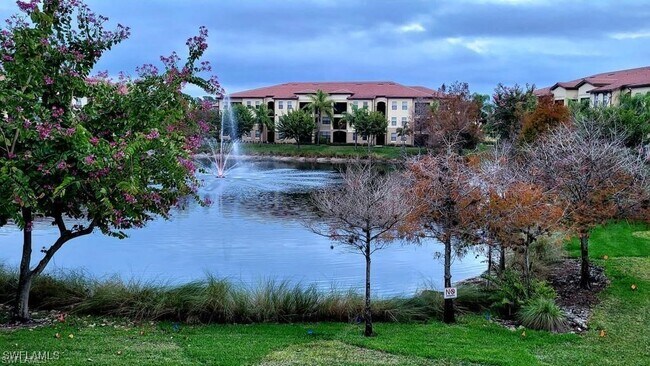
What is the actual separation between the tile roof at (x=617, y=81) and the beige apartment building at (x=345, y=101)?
1702cm

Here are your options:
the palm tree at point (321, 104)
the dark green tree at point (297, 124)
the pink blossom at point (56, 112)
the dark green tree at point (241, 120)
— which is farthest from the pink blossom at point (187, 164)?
the dark green tree at point (241, 120)

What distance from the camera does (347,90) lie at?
83.6 meters

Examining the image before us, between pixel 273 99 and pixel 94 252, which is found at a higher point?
pixel 273 99

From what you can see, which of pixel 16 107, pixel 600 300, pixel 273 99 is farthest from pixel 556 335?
pixel 273 99

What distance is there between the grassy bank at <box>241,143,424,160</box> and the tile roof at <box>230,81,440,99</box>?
891 centimetres

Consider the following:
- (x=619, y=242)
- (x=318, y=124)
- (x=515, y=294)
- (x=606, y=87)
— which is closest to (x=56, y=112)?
(x=515, y=294)

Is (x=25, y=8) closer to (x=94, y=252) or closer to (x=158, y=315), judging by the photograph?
(x=158, y=315)

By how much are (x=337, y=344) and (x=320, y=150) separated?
64.4 m

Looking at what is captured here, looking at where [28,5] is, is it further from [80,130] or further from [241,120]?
[241,120]

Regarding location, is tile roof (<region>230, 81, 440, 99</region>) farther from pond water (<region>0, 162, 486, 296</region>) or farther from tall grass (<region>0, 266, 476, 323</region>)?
tall grass (<region>0, 266, 476, 323</region>)

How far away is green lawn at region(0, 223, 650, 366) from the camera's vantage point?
823 cm

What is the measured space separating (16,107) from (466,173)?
847 cm

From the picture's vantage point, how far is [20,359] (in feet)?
24.6

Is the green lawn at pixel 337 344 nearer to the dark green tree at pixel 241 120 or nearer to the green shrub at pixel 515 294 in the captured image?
the green shrub at pixel 515 294
